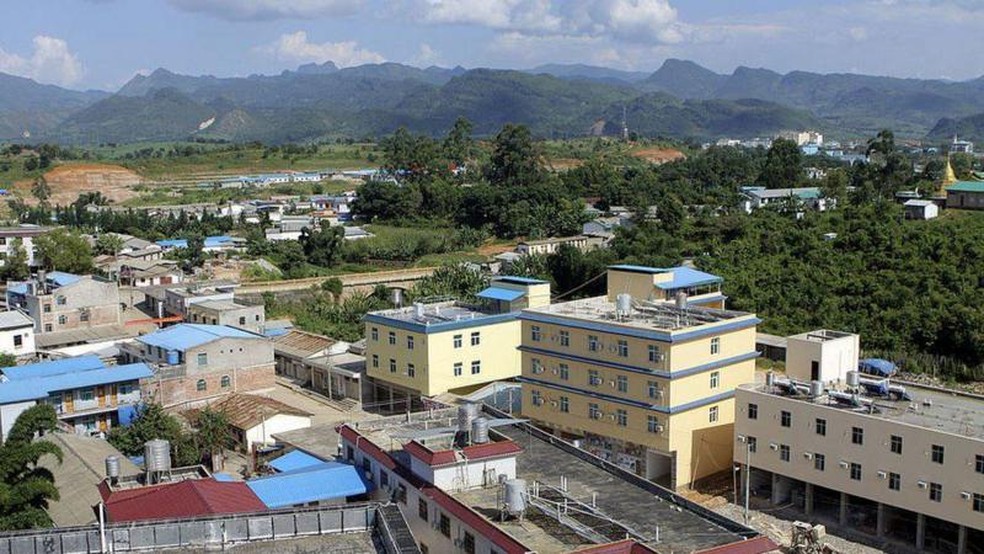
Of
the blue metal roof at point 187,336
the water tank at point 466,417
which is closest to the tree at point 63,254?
the blue metal roof at point 187,336

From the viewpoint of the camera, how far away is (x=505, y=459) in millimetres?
13047

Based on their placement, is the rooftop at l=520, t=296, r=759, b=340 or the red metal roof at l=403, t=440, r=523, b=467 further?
the rooftop at l=520, t=296, r=759, b=340

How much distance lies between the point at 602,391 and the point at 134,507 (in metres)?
10.7

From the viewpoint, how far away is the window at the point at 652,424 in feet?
61.7

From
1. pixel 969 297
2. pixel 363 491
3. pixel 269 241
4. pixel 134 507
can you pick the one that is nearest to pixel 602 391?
pixel 363 491

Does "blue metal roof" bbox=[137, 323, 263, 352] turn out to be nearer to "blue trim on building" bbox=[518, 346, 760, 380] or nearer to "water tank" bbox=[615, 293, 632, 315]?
"blue trim on building" bbox=[518, 346, 760, 380]

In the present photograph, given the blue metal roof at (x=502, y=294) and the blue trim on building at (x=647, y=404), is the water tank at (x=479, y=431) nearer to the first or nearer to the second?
the blue trim on building at (x=647, y=404)

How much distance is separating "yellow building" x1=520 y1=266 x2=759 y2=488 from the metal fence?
9.89 metres

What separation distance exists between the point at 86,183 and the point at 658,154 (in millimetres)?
51919

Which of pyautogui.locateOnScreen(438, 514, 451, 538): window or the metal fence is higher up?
the metal fence

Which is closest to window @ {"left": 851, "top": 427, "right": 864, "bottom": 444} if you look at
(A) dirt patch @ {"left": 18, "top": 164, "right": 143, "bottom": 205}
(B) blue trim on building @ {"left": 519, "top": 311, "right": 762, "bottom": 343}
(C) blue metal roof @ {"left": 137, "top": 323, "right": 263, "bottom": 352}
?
(B) blue trim on building @ {"left": 519, "top": 311, "right": 762, "bottom": 343}

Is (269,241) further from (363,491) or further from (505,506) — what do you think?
(505,506)

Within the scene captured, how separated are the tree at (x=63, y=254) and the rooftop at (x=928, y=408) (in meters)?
29.6

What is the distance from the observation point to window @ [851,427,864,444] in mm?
16500
